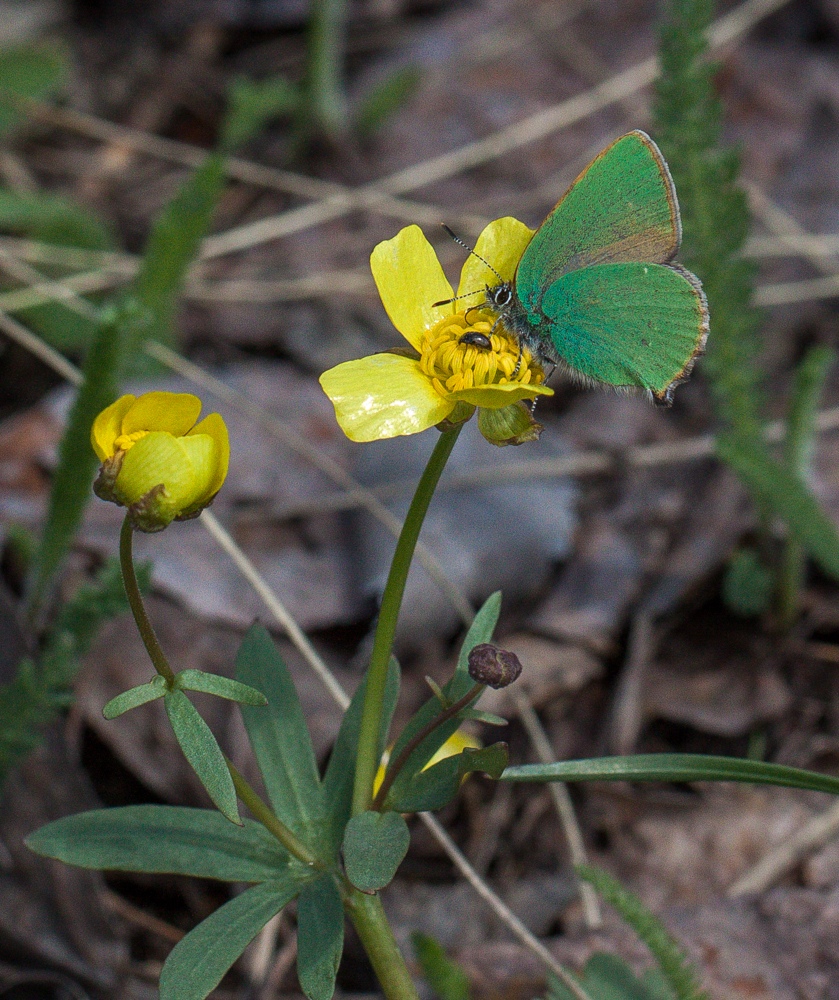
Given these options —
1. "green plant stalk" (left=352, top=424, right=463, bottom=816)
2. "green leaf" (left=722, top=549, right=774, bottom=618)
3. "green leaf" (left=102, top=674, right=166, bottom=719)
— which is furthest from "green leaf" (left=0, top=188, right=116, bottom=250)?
"green leaf" (left=102, top=674, right=166, bottom=719)

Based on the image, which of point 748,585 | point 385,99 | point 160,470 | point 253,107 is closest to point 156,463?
point 160,470

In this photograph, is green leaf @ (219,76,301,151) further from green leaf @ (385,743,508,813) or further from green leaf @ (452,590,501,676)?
green leaf @ (385,743,508,813)

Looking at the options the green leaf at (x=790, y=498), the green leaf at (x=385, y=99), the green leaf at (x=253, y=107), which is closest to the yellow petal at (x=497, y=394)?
the green leaf at (x=790, y=498)

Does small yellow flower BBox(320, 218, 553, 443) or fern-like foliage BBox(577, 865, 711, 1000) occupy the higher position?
small yellow flower BBox(320, 218, 553, 443)

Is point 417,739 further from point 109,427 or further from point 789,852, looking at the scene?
point 789,852

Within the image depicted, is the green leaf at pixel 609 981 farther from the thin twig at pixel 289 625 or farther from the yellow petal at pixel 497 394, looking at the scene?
the yellow petal at pixel 497 394

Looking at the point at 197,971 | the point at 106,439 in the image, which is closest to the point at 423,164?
the point at 106,439
